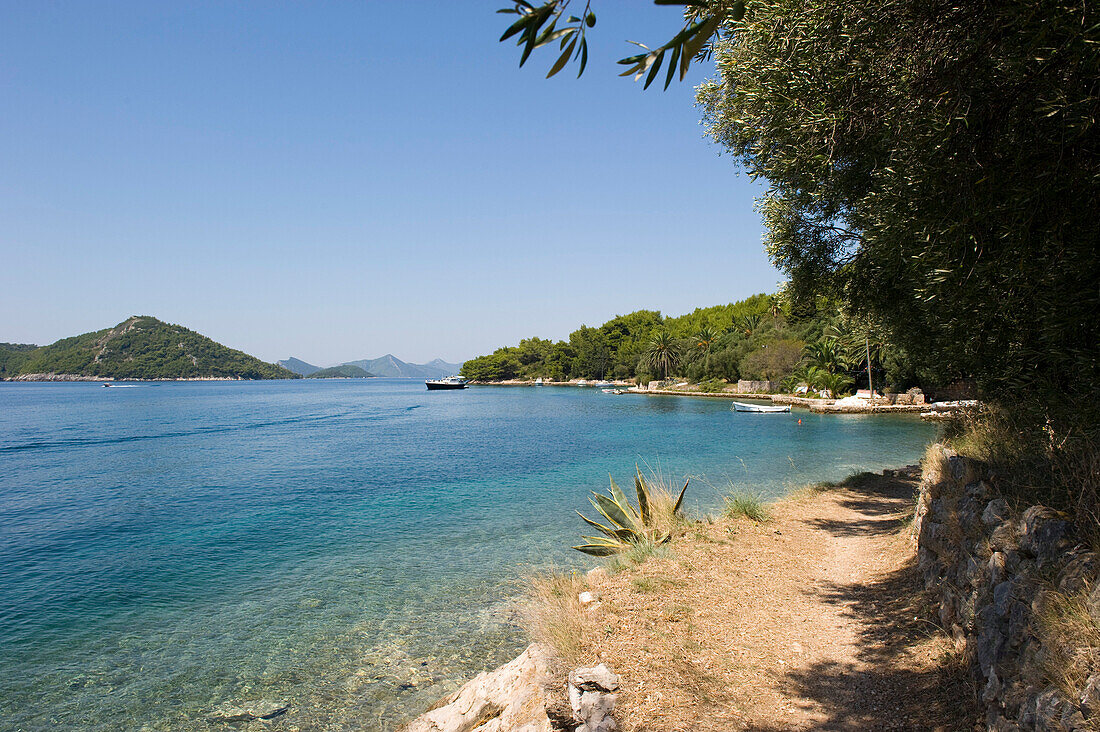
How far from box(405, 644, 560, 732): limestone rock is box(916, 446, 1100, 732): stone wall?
3452 mm

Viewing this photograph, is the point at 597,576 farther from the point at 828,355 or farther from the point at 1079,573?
the point at 828,355

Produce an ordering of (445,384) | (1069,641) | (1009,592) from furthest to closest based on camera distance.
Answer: (445,384) < (1009,592) < (1069,641)

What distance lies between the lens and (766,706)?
489cm

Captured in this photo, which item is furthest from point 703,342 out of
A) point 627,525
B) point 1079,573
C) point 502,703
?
point 1079,573

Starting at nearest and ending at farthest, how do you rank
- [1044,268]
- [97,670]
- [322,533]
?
[1044,268], [97,670], [322,533]

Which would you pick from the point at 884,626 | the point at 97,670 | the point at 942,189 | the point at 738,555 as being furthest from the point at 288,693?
the point at 942,189

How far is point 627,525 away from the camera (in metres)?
11.6

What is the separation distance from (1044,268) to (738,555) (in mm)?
6057

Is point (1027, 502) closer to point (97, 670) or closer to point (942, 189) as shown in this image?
point (942, 189)

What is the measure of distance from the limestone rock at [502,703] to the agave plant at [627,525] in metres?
3.84

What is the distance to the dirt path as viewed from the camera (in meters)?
4.69

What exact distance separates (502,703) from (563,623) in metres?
1.06

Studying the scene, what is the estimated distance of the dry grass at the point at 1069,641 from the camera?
302 cm

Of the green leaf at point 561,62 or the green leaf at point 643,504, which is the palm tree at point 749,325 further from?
the green leaf at point 561,62
